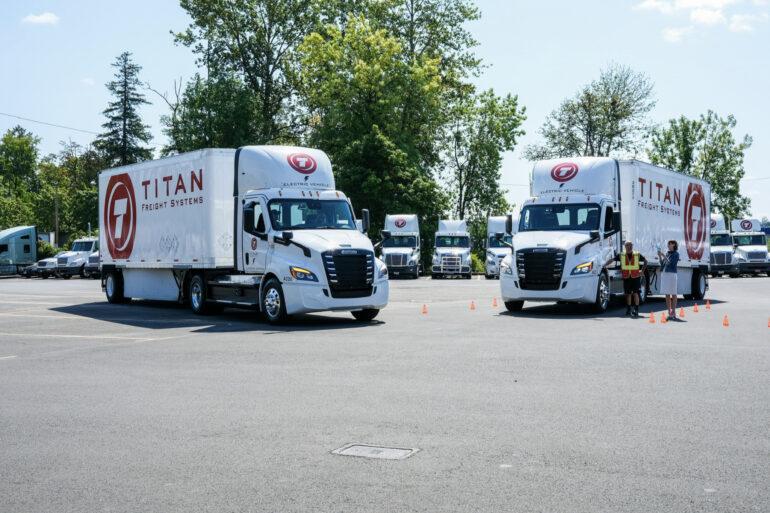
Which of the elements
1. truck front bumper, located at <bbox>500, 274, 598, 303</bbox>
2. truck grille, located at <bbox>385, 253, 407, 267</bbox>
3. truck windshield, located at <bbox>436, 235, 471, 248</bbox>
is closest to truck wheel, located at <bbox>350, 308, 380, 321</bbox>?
truck front bumper, located at <bbox>500, 274, 598, 303</bbox>

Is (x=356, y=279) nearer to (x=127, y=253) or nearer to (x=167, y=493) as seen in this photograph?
(x=127, y=253)

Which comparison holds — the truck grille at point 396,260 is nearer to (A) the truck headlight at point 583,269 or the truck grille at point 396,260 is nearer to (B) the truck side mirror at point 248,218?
(A) the truck headlight at point 583,269

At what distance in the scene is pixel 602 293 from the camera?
20.1 metres

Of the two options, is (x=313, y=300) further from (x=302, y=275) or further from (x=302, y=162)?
(x=302, y=162)

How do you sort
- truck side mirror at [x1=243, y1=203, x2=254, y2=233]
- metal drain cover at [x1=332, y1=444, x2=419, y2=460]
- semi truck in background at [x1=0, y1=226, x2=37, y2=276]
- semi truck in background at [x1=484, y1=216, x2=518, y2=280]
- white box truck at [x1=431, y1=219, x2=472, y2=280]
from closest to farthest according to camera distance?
metal drain cover at [x1=332, y1=444, x2=419, y2=460] < truck side mirror at [x1=243, y1=203, x2=254, y2=233] < semi truck in background at [x1=484, y1=216, x2=518, y2=280] < white box truck at [x1=431, y1=219, x2=472, y2=280] < semi truck in background at [x1=0, y1=226, x2=37, y2=276]

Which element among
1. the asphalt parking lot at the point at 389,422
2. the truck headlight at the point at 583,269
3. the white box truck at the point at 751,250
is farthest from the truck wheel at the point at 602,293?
the white box truck at the point at 751,250

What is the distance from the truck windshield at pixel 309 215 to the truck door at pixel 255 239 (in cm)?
29

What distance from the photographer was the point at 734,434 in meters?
6.76

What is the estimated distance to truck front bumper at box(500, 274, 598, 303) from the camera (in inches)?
766

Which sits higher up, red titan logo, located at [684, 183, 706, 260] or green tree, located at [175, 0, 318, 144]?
green tree, located at [175, 0, 318, 144]

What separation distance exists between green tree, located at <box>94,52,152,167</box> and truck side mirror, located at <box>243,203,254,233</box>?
59.0 meters

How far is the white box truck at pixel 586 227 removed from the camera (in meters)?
19.6

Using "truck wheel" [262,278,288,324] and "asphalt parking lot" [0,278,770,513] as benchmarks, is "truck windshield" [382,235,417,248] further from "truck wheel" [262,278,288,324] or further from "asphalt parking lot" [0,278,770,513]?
"asphalt parking lot" [0,278,770,513]

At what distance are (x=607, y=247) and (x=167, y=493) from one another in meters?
16.8
